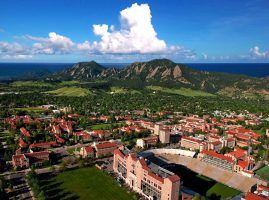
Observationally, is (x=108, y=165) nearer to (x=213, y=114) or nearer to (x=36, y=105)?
(x=213, y=114)

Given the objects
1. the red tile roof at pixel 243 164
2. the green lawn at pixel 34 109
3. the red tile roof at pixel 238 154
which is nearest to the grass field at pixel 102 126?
the green lawn at pixel 34 109

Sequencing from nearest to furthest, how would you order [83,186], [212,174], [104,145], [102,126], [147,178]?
[147,178]
[83,186]
[212,174]
[104,145]
[102,126]

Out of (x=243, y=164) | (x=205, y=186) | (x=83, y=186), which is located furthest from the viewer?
(x=243, y=164)

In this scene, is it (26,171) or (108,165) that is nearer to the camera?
(26,171)

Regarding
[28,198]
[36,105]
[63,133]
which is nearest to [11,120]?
[63,133]

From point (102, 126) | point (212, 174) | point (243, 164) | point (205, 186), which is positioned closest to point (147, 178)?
point (205, 186)

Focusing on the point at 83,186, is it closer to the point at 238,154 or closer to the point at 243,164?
the point at 243,164

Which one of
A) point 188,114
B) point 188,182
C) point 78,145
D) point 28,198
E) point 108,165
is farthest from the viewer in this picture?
point 188,114
